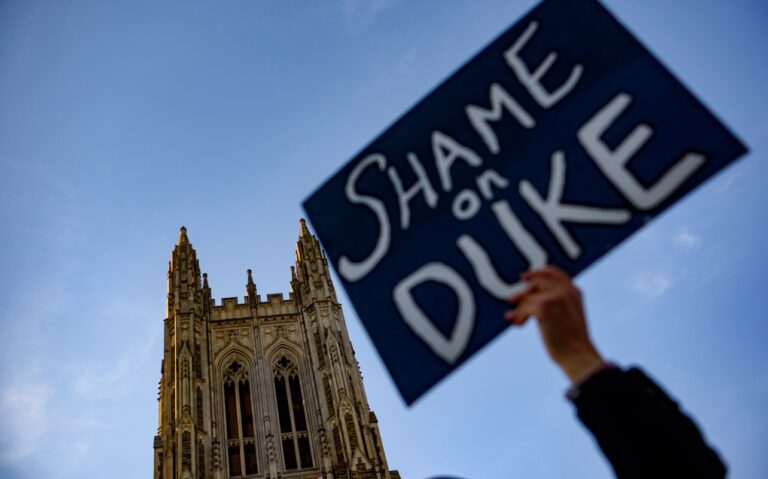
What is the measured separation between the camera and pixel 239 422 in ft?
90.4

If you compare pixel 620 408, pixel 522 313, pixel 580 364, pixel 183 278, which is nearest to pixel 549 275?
pixel 522 313

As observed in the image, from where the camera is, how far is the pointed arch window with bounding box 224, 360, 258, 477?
26109 mm

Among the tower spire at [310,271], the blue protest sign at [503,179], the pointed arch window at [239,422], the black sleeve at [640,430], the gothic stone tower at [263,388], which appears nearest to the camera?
the black sleeve at [640,430]

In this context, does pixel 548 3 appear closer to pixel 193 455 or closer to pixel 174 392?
pixel 193 455

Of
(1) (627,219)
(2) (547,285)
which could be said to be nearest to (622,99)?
(1) (627,219)

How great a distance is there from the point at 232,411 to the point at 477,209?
87.4ft

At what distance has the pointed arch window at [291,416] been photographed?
26391 millimetres

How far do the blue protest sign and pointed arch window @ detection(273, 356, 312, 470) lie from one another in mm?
23954

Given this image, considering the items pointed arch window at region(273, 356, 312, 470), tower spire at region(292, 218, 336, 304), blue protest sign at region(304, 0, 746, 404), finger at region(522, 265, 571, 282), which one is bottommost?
finger at region(522, 265, 571, 282)

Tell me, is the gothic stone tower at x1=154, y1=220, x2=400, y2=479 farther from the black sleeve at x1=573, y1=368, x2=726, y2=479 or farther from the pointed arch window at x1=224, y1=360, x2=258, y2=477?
the black sleeve at x1=573, y1=368, x2=726, y2=479

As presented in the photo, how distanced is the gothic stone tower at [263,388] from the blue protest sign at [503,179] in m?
21.6

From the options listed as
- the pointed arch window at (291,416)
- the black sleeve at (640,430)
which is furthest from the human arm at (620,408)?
the pointed arch window at (291,416)

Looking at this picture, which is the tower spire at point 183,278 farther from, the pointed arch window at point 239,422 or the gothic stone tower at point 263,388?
the pointed arch window at point 239,422

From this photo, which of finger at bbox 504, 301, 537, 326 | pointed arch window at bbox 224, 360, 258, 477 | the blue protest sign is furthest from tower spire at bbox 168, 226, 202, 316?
finger at bbox 504, 301, 537, 326
